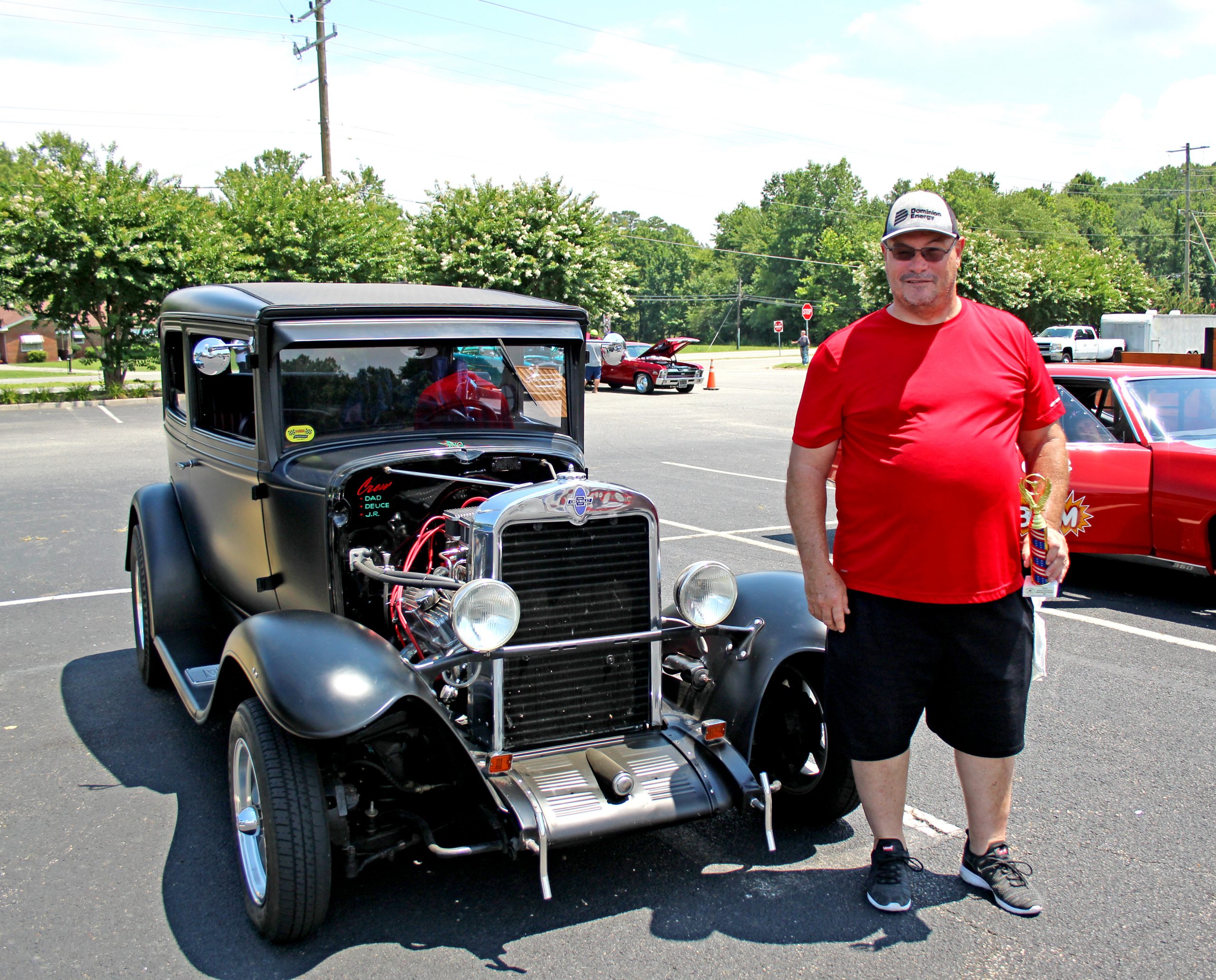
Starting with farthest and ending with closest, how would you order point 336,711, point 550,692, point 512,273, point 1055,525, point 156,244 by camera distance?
point 512,273 → point 156,244 → point 550,692 → point 1055,525 → point 336,711

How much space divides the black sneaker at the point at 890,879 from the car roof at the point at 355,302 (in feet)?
7.72

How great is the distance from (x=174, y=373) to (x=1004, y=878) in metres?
4.74

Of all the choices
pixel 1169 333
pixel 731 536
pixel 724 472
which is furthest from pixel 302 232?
pixel 1169 333

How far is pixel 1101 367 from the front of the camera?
7.06 meters

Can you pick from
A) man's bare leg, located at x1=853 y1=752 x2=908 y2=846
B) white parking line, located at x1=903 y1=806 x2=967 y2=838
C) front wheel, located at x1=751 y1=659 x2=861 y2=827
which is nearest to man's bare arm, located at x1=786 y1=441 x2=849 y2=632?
man's bare leg, located at x1=853 y1=752 x2=908 y2=846

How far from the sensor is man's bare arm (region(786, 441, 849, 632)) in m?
2.90

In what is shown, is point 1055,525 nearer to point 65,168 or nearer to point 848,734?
point 848,734

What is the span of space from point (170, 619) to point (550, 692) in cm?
238

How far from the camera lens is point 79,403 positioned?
22.5m

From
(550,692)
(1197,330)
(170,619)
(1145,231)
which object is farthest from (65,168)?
(1145,231)

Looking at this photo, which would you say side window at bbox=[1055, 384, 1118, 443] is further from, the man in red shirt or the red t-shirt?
the red t-shirt

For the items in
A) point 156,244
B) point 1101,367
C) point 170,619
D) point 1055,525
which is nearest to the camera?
point 1055,525

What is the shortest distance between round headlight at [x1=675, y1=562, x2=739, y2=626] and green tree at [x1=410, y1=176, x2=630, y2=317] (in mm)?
25862

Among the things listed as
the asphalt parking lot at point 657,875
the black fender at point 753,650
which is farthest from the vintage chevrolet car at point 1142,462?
the black fender at point 753,650
